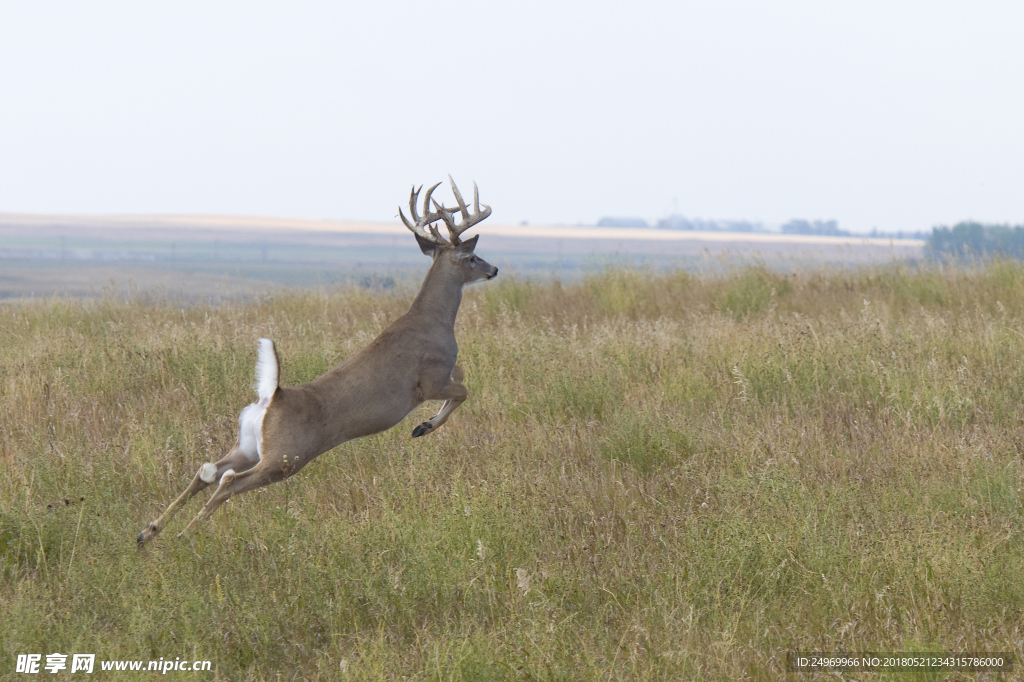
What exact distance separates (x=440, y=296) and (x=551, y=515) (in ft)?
5.97

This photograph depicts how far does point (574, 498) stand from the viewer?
17.5ft

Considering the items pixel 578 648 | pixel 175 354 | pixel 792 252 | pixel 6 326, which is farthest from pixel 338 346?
pixel 792 252

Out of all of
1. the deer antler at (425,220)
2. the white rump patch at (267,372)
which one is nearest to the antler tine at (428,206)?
the deer antler at (425,220)

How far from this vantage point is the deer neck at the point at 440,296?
6.06 m

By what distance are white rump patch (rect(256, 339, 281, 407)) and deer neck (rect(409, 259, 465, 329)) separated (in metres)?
1.34

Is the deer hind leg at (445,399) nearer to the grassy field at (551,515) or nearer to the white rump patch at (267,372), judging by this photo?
the grassy field at (551,515)

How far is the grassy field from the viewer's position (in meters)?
3.79

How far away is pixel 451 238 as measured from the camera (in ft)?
21.3

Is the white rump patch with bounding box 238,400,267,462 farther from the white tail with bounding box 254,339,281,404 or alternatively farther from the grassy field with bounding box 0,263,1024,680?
the grassy field with bounding box 0,263,1024,680

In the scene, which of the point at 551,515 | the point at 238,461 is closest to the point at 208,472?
the point at 238,461

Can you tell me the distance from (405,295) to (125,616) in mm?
10855

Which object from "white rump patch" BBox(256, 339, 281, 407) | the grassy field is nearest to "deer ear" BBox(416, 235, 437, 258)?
the grassy field

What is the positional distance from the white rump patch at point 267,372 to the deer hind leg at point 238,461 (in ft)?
0.36

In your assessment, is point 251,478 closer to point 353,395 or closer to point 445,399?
point 353,395
